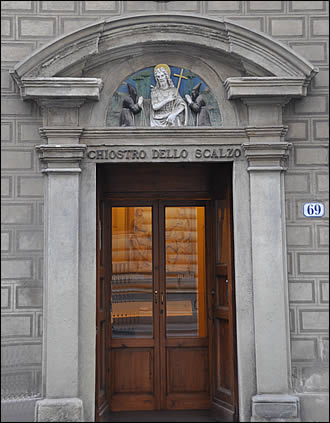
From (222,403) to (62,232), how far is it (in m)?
2.73

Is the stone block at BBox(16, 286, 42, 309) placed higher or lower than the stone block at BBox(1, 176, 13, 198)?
lower

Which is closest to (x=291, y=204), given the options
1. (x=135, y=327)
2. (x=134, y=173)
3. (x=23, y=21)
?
(x=134, y=173)

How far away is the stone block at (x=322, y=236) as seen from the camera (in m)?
6.38

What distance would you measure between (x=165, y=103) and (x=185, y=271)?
84.7 inches

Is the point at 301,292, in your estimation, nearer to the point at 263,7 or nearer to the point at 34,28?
the point at 263,7

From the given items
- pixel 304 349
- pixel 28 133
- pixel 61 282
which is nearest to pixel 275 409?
pixel 304 349

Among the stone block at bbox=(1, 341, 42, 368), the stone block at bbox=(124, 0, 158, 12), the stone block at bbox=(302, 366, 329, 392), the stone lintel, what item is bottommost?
the stone block at bbox=(302, 366, 329, 392)

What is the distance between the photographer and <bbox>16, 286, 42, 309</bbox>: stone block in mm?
6211

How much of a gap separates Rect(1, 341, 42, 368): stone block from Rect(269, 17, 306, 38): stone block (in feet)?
13.8

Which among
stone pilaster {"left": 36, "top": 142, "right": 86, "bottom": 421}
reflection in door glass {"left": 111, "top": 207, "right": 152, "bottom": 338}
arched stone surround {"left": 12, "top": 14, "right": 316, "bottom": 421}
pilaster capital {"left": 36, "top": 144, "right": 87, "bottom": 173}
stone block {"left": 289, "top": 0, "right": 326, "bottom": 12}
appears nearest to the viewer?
stone pilaster {"left": 36, "top": 142, "right": 86, "bottom": 421}

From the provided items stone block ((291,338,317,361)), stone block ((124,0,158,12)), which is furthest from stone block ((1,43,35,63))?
stone block ((291,338,317,361))

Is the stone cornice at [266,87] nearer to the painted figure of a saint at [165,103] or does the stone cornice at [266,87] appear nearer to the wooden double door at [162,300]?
the painted figure of a saint at [165,103]

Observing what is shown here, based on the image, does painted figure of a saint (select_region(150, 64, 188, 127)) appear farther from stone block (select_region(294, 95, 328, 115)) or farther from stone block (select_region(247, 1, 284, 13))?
stone block (select_region(294, 95, 328, 115))

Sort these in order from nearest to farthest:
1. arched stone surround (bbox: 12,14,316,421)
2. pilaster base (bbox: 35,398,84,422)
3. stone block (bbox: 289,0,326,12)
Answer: pilaster base (bbox: 35,398,84,422) → arched stone surround (bbox: 12,14,316,421) → stone block (bbox: 289,0,326,12)
